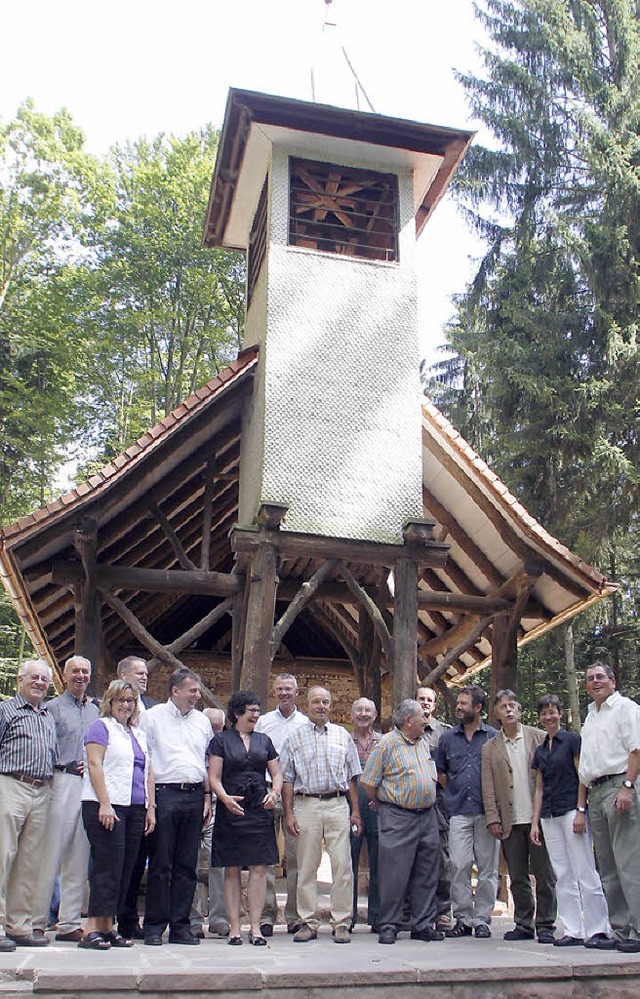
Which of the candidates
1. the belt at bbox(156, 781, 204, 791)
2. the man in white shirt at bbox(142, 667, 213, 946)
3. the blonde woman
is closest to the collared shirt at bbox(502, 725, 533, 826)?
the man in white shirt at bbox(142, 667, 213, 946)

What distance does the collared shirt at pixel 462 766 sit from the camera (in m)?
6.14

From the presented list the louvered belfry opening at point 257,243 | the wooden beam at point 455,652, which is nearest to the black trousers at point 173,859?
the wooden beam at point 455,652

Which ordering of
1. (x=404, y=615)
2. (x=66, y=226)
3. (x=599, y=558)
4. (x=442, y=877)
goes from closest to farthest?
(x=442, y=877), (x=404, y=615), (x=599, y=558), (x=66, y=226)

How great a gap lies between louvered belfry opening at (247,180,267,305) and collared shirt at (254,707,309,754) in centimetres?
538

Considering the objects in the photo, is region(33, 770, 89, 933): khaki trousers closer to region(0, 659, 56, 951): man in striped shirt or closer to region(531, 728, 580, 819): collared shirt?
region(0, 659, 56, 951): man in striped shirt

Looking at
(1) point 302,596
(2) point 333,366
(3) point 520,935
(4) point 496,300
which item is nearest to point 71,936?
(3) point 520,935

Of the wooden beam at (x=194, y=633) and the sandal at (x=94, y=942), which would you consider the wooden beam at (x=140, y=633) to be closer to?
the wooden beam at (x=194, y=633)

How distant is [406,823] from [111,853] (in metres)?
1.79

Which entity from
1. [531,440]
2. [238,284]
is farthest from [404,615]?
[238,284]

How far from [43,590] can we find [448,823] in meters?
5.74

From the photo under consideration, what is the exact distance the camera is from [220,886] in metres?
6.12

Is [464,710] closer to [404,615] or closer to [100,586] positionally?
[404,615]

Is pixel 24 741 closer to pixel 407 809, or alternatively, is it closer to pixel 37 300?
pixel 407 809

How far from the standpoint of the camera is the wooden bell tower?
29.0 ft
